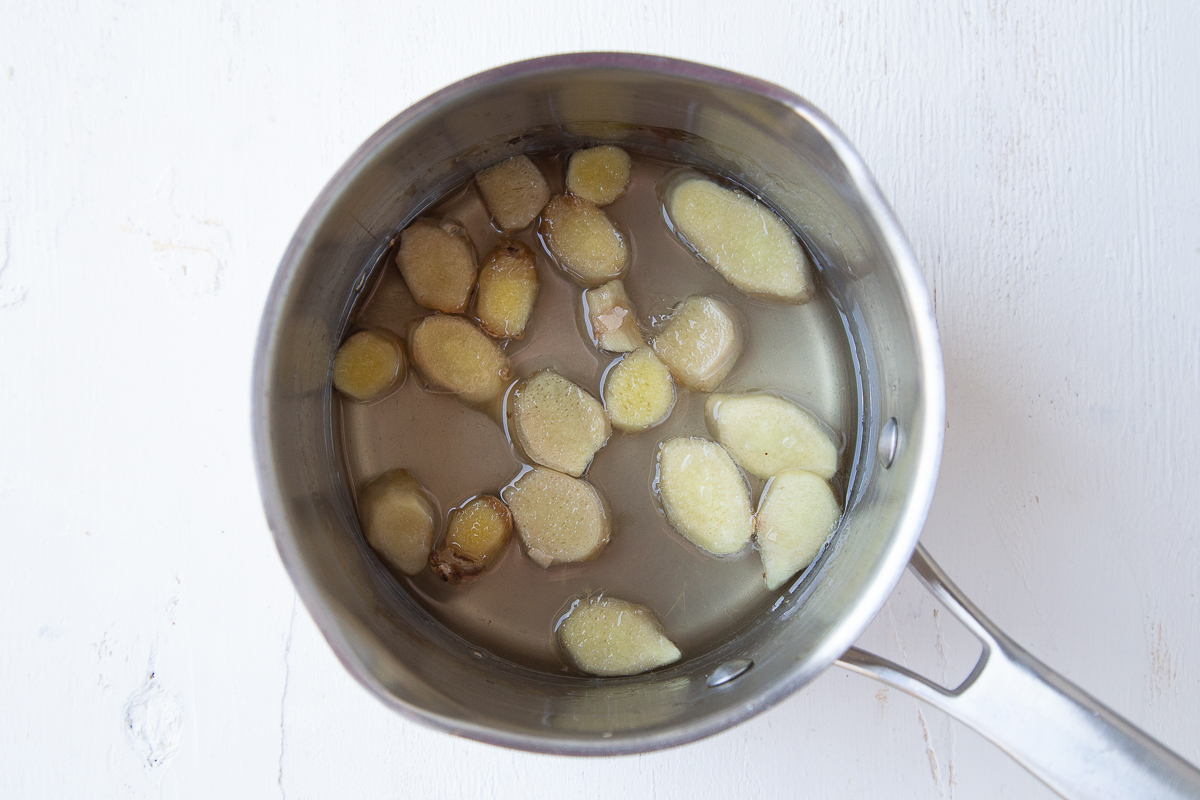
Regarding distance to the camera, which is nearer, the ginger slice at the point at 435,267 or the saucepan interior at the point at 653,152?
the saucepan interior at the point at 653,152

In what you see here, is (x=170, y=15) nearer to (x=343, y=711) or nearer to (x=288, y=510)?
(x=288, y=510)

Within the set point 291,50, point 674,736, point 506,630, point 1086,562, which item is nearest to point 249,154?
point 291,50

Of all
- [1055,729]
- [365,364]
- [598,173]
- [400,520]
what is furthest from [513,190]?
[1055,729]

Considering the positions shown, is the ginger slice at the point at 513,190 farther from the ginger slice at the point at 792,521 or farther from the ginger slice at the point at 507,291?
the ginger slice at the point at 792,521

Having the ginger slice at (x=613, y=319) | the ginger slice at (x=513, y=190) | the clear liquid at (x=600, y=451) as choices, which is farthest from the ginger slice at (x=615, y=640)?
the ginger slice at (x=513, y=190)

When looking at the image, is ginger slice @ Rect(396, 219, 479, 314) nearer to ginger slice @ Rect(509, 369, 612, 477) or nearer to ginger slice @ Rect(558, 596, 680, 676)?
ginger slice @ Rect(509, 369, 612, 477)

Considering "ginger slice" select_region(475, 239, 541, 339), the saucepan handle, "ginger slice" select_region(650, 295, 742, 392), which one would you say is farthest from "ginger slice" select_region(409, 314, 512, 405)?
the saucepan handle
